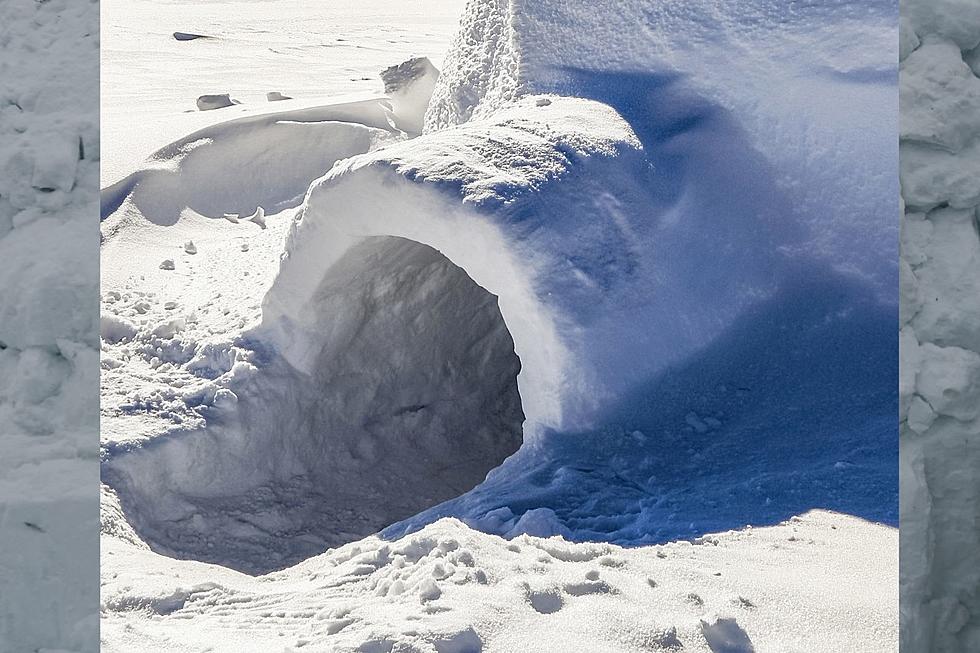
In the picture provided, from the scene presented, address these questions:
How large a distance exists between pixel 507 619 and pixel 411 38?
1208 centimetres

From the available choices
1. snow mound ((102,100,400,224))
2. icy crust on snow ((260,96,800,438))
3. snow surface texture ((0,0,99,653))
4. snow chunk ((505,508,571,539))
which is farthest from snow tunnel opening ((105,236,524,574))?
snow surface texture ((0,0,99,653))

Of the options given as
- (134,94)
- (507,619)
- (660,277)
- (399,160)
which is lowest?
(134,94)

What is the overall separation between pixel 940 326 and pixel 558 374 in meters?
2.20

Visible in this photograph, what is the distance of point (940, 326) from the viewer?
1372 millimetres

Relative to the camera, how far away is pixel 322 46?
12.7m

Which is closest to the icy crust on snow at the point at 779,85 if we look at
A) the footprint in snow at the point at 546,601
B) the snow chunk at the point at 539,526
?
the snow chunk at the point at 539,526

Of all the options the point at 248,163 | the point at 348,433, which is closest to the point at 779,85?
the point at 348,433

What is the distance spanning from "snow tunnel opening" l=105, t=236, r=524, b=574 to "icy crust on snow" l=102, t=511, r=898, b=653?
3.46 ft

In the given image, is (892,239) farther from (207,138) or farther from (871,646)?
(207,138)

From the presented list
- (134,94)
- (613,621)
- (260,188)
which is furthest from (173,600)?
(134,94)

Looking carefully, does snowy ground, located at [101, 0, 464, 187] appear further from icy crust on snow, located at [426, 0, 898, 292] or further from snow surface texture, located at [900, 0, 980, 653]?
snow surface texture, located at [900, 0, 980, 653]

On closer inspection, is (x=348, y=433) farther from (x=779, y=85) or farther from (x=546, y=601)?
(x=546, y=601)

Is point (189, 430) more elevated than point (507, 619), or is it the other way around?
point (507, 619)

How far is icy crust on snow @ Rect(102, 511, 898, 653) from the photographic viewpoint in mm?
2359
